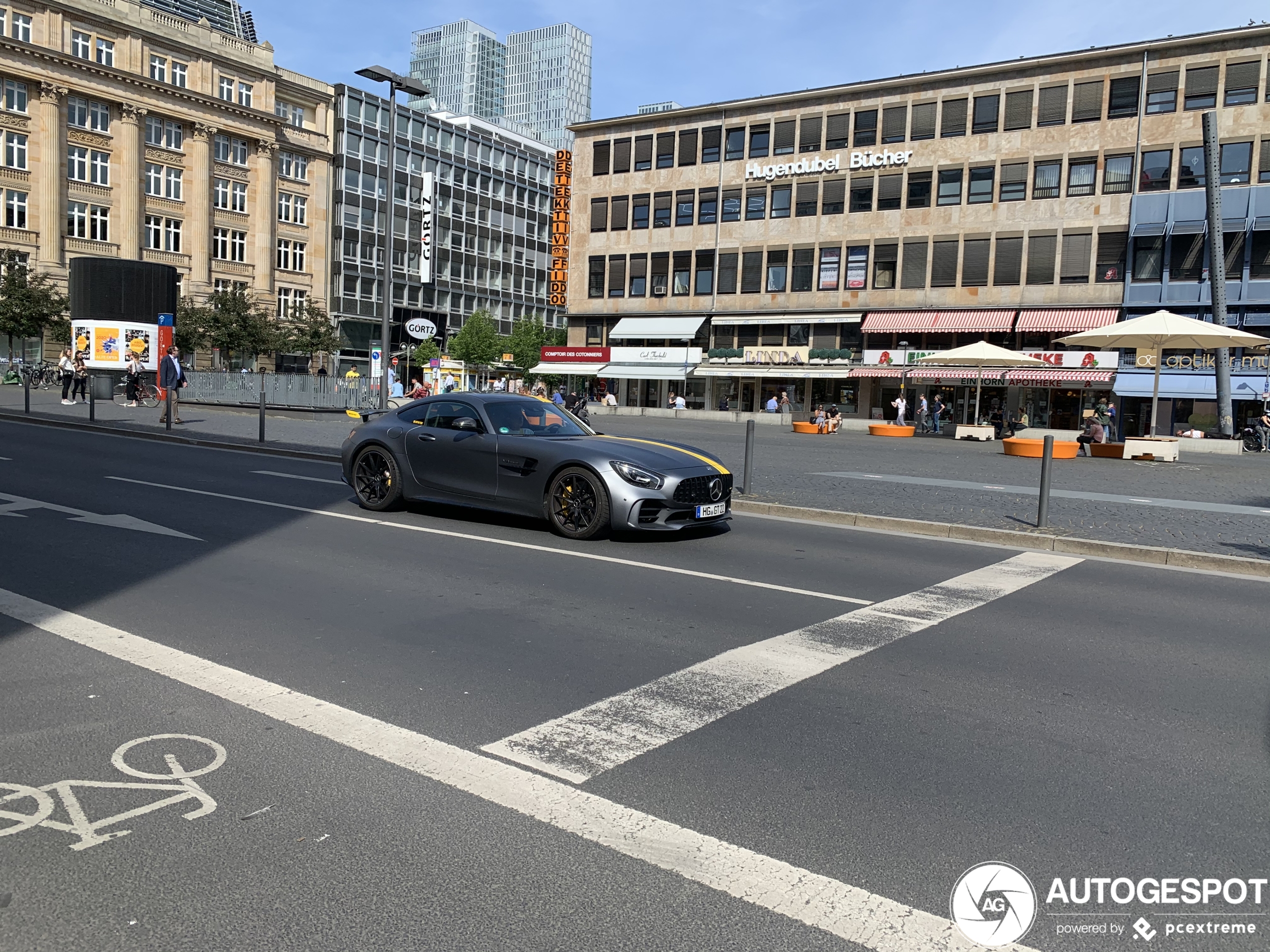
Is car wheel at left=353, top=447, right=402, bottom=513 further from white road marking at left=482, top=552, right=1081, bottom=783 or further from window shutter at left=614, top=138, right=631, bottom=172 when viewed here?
window shutter at left=614, top=138, right=631, bottom=172

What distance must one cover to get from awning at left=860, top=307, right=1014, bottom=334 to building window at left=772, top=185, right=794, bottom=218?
7292 millimetres

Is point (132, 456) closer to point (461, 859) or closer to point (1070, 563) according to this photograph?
point (1070, 563)

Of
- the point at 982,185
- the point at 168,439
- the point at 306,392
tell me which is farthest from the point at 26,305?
the point at 982,185

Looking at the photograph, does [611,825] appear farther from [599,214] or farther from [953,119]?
[599,214]

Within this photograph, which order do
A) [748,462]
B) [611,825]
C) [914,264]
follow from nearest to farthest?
[611,825]
[748,462]
[914,264]

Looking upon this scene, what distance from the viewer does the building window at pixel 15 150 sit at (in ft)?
185

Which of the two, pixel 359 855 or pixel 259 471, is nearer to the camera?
pixel 359 855

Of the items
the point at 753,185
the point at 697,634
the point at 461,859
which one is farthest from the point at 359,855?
the point at 753,185

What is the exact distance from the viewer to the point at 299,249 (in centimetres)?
7350

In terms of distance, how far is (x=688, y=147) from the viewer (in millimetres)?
55250

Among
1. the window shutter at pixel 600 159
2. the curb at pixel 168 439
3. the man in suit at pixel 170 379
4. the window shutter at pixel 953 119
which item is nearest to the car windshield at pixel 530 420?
the curb at pixel 168 439

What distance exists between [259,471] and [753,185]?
4295cm

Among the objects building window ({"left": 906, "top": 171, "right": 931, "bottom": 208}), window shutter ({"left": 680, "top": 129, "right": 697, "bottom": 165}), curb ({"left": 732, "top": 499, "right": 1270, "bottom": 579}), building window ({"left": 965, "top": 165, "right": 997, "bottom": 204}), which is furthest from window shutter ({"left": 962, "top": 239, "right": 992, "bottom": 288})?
curb ({"left": 732, "top": 499, "right": 1270, "bottom": 579})

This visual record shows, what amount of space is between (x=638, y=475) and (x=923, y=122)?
45014mm
